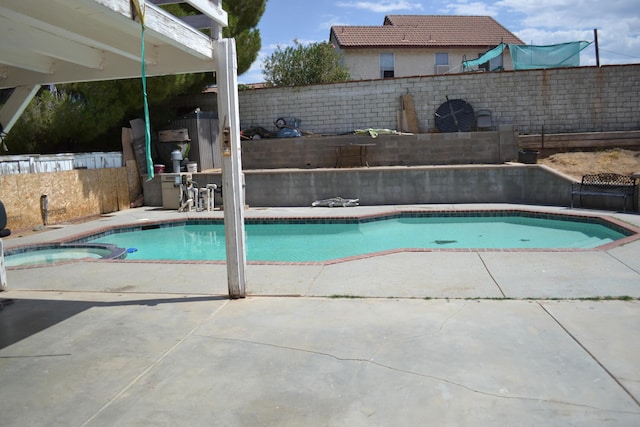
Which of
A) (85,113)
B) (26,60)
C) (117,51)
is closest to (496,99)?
(85,113)

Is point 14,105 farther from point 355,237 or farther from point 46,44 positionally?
point 355,237

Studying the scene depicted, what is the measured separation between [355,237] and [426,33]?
797 inches

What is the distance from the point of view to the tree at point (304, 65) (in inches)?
865

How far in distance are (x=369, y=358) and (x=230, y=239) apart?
7.40 ft

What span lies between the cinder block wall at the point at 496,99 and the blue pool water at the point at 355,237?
6.00 meters

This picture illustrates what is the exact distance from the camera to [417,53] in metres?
26.7

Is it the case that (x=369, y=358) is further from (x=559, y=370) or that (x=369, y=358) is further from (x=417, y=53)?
(x=417, y=53)

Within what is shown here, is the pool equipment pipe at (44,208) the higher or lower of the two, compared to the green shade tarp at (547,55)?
lower

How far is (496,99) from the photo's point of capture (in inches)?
655

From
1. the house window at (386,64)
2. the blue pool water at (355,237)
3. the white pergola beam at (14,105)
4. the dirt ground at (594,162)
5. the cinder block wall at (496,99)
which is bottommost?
the blue pool water at (355,237)

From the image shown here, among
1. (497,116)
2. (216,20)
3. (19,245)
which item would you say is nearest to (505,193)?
(497,116)

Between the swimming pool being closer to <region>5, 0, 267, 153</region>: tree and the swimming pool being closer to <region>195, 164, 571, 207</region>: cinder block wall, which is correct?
<region>195, 164, 571, 207</region>: cinder block wall

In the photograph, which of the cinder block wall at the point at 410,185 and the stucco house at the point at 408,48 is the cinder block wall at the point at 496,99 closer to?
the cinder block wall at the point at 410,185

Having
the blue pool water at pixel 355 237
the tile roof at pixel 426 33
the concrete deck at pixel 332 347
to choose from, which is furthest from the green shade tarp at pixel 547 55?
the concrete deck at pixel 332 347
